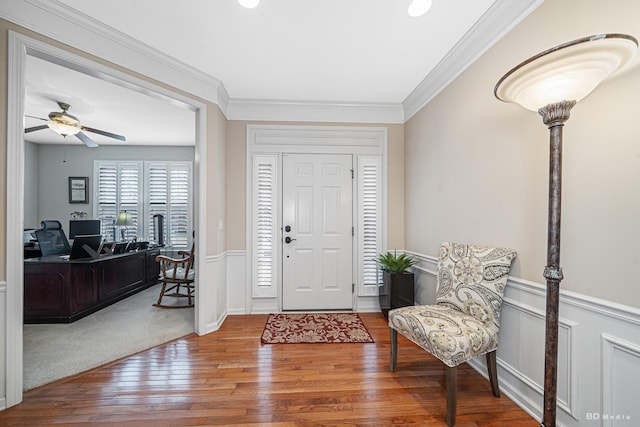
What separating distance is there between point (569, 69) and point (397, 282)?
2.46m

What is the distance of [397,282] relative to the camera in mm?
3162

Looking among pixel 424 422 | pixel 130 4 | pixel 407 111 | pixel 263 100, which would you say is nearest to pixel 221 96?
pixel 263 100

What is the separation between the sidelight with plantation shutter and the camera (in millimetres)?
5730

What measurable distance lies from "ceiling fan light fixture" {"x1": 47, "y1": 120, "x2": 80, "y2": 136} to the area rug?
3.65 metres

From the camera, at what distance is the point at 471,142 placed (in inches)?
90.0

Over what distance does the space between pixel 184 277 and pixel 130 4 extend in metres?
3.11

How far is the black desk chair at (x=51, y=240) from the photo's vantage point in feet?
13.8

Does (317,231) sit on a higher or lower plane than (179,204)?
lower

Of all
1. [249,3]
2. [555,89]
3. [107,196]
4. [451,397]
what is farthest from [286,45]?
[107,196]

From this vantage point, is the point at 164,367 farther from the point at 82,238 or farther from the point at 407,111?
the point at 407,111

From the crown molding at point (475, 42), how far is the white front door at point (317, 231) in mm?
1249

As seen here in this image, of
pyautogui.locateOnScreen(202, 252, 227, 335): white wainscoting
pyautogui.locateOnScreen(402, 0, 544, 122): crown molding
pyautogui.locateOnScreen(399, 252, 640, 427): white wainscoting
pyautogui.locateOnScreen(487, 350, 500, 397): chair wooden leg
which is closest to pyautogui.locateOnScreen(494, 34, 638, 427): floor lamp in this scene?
pyautogui.locateOnScreen(399, 252, 640, 427): white wainscoting

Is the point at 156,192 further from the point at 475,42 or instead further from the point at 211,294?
the point at 475,42

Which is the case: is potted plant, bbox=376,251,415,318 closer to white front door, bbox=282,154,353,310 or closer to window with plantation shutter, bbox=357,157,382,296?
window with plantation shutter, bbox=357,157,382,296
